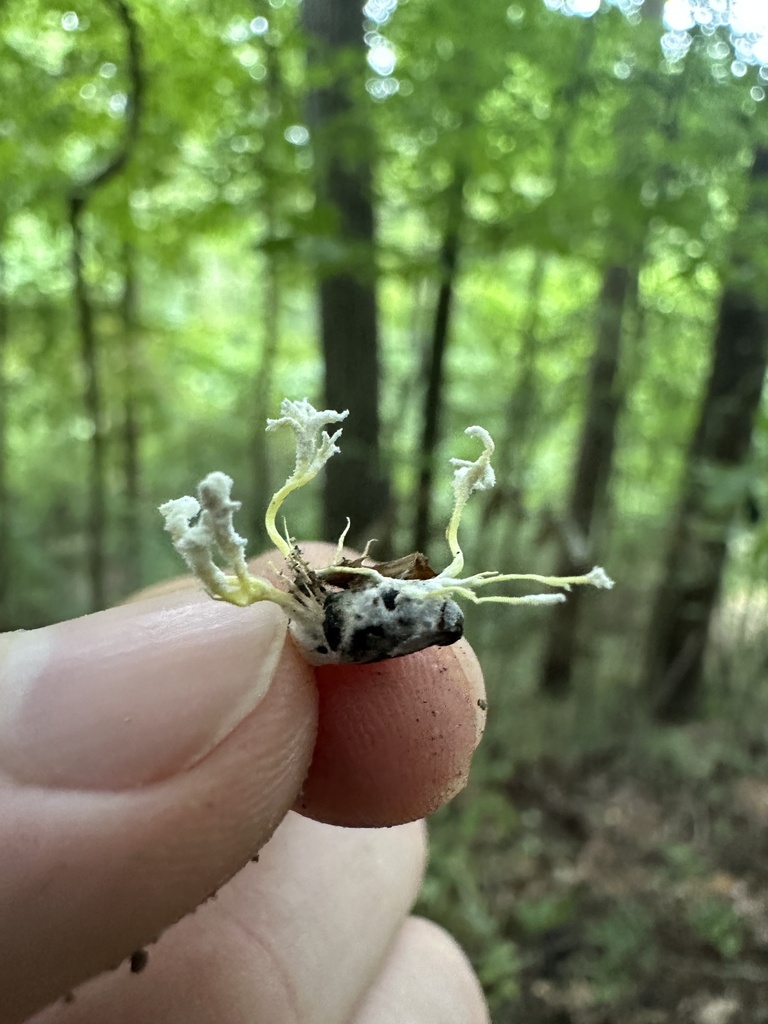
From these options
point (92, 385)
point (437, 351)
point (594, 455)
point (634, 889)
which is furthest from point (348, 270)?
point (594, 455)

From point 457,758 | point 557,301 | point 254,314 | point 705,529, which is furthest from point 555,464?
point 457,758

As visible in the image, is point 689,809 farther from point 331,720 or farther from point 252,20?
point 252,20

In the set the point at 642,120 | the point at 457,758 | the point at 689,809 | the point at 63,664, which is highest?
the point at 642,120

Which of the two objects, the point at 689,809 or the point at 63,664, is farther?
the point at 689,809

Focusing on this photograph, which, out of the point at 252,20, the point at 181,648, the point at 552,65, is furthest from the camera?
the point at 252,20

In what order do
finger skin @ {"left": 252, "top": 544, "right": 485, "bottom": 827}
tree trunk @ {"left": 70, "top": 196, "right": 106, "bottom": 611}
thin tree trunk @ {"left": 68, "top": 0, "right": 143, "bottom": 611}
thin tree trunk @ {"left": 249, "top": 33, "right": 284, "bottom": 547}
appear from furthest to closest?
thin tree trunk @ {"left": 249, "top": 33, "right": 284, "bottom": 547}
tree trunk @ {"left": 70, "top": 196, "right": 106, "bottom": 611}
thin tree trunk @ {"left": 68, "top": 0, "right": 143, "bottom": 611}
finger skin @ {"left": 252, "top": 544, "right": 485, "bottom": 827}

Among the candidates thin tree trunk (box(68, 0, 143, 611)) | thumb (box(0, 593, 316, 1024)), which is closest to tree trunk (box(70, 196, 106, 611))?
thin tree trunk (box(68, 0, 143, 611))

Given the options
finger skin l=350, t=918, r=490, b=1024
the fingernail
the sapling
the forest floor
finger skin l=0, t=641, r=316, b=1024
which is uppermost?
the sapling

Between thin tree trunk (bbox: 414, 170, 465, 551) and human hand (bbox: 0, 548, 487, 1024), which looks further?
thin tree trunk (bbox: 414, 170, 465, 551)

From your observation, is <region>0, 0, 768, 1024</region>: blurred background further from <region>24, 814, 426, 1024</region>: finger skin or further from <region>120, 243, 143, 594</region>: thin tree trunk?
<region>24, 814, 426, 1024</region>: finger skin
